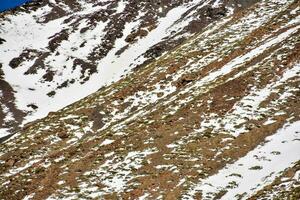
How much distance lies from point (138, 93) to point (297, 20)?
22.0 meters

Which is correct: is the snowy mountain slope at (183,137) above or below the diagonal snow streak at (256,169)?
above

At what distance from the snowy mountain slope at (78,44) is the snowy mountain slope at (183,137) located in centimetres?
4222

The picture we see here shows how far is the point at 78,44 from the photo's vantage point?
128m

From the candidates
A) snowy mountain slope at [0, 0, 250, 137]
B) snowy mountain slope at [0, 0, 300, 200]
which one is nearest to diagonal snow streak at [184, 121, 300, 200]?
snowy mountain slope at [0, 0, 300, 200]

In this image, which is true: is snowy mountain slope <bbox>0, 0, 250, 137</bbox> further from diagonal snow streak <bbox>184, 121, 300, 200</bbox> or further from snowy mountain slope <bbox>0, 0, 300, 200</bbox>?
diagonal snow streak <bbox>184, 121, 300, 200</bbox>

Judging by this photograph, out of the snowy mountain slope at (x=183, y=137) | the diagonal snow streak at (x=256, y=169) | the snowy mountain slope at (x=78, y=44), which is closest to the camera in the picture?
the diagonal snow streak at (x=256, y=169)

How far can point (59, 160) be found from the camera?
34781 mm

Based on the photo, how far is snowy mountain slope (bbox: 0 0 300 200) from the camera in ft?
89.0

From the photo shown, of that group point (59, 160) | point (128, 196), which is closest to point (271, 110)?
point (128, 196)

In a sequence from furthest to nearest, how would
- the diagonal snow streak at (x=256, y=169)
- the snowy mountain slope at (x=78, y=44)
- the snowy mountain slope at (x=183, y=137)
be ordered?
the snowy mountain slope at (x=78, y=44)
the snowy mountain slope at (x=183, y=137)
the diagonal snow streak at (x=256, y=169)

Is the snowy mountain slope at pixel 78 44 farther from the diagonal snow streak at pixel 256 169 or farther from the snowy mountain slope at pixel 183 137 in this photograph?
the diagonal snow streak at pixel 256 169

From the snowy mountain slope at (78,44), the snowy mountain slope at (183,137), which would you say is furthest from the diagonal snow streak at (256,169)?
the snowy mountain slope at (78,44)

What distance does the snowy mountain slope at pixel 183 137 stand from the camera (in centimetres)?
2714

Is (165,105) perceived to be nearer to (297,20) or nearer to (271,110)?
(271,110)
